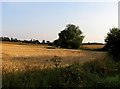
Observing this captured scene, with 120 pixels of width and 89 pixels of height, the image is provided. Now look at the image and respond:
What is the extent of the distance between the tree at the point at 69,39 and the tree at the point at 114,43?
70558 millimetres

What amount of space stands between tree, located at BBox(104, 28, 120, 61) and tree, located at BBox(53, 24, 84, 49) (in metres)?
70.6

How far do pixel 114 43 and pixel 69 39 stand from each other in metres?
76.8

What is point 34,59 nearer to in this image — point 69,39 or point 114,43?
point 114,43

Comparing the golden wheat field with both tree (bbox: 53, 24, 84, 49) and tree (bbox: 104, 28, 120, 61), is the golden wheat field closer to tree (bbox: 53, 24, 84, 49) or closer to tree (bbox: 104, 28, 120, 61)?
tree (bbox: 104, 28, 120, 61)

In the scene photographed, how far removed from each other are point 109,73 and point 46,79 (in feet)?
18.2

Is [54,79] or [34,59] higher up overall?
[34,59]

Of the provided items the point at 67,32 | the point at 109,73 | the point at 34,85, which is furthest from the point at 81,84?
the point at 67,32

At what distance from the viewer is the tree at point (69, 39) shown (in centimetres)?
9962

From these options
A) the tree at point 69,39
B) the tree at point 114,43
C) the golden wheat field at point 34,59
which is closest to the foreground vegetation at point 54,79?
the golden wheat field at point 34,59

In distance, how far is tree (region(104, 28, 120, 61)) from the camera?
24156 millimetres

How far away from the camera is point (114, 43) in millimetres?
25141

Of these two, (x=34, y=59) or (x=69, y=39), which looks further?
A: (x=69, y=39)

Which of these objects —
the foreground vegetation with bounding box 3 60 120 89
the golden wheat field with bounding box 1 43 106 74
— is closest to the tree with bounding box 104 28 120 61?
the golden wheat field with bounding box 1 43 106 74

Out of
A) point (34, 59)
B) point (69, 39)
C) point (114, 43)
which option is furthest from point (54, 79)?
point (69, 39)
